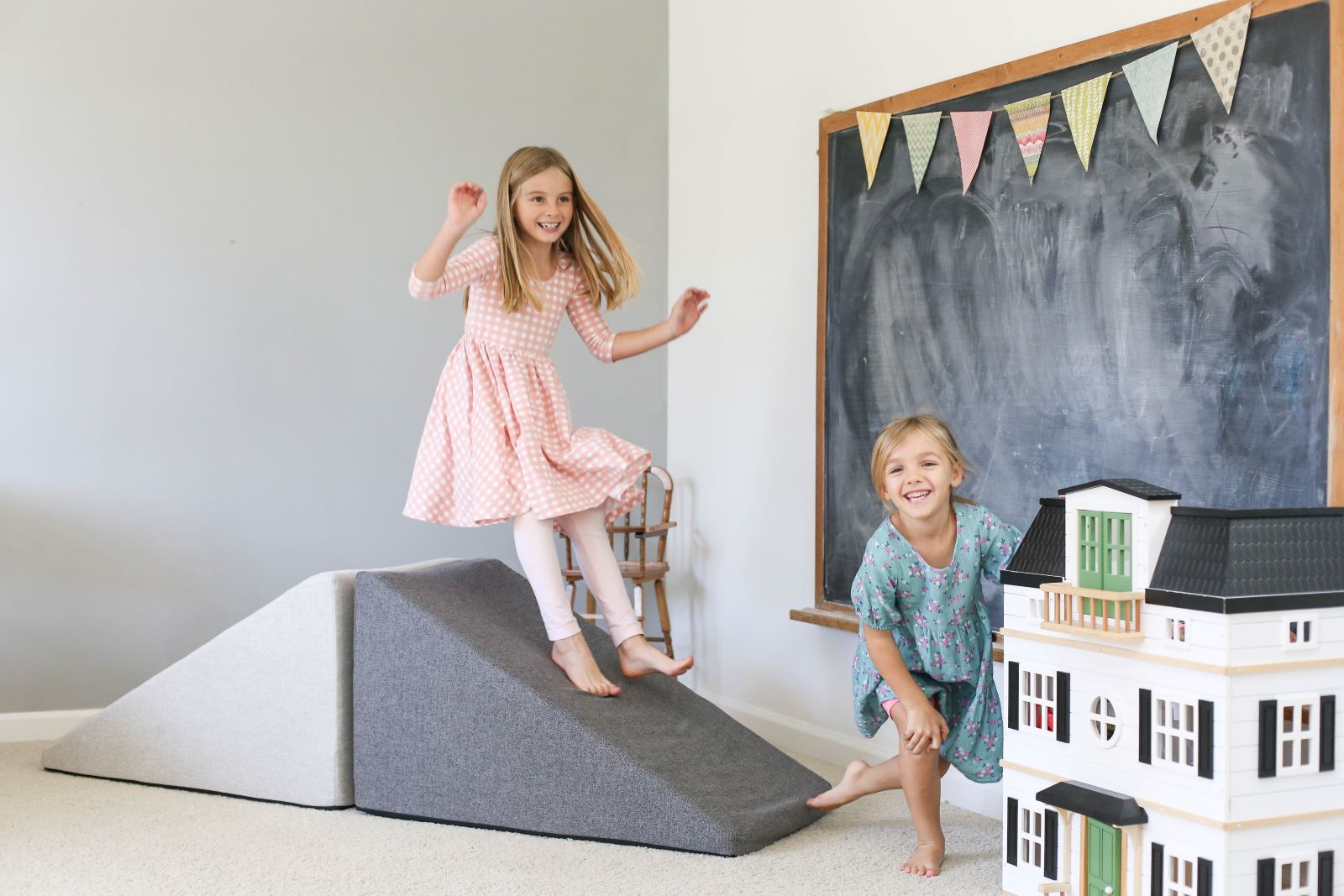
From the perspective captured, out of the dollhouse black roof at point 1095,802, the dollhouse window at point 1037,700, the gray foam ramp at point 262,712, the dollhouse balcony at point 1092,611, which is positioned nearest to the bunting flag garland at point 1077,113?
the dollhouse balcony at point 1092,611

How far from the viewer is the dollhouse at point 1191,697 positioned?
157 centimetres

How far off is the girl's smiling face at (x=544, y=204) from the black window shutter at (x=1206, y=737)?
161cm

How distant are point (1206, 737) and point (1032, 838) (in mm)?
392

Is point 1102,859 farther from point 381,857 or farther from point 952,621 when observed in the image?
point 381,857

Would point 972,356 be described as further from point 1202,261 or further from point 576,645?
point 576,645

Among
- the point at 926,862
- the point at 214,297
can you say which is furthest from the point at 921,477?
the point at 214,297

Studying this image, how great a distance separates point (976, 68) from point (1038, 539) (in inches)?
48.2

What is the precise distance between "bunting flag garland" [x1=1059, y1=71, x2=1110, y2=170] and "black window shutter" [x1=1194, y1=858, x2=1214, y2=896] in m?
1.33

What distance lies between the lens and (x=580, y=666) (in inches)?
97.3

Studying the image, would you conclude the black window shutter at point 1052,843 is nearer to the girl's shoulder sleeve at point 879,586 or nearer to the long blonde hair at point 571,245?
the girl's shoulder sleeve at point 879,586

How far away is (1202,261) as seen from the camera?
6.95 ft

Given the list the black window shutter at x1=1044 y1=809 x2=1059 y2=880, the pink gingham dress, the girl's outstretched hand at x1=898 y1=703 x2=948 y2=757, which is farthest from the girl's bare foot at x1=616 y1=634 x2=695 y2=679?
the black window shutter at x1=1044 y1=809 x2=1059 y2=880

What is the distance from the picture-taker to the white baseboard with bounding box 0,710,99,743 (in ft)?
10.1

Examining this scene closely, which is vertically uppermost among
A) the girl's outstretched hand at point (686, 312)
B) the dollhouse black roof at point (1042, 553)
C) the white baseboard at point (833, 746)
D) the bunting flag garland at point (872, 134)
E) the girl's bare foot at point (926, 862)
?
the bunting flag garland at point (872, 134)
